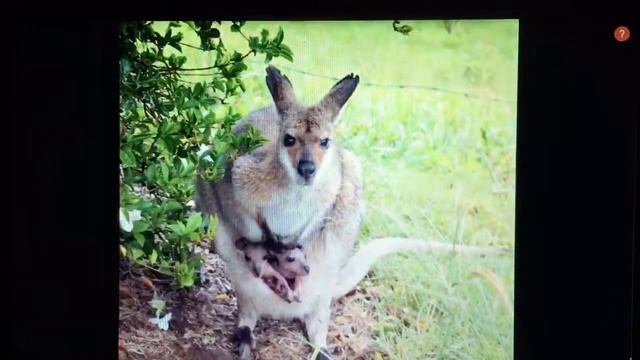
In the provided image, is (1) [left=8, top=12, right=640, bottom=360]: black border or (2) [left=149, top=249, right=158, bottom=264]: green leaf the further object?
(2) [left=149, top=249, right=158, bottom=264]: green leaf

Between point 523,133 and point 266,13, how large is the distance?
21.6 inches

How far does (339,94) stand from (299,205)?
231mm

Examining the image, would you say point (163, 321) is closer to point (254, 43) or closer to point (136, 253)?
point (136, 253)

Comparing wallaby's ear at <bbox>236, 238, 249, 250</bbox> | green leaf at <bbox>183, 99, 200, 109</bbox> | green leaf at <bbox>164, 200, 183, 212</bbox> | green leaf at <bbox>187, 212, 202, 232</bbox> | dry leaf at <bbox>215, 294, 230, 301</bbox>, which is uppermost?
green leaf at <bbox>183, 99, 200, 109</bbox>

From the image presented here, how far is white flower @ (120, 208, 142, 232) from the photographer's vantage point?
1.75m

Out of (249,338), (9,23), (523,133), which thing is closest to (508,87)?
(523,133)

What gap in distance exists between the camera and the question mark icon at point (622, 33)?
5.18 feet

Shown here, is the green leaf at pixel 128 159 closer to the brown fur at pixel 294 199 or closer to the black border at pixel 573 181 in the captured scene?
the brown fur at pixel 294 199

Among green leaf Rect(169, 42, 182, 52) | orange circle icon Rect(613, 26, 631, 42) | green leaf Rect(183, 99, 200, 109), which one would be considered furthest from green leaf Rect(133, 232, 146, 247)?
orange circle icon Rect(613, 26, 631, 42)

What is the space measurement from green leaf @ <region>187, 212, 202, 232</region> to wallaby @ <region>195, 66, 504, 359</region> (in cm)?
2

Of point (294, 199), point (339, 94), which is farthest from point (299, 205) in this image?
point (339, 94)

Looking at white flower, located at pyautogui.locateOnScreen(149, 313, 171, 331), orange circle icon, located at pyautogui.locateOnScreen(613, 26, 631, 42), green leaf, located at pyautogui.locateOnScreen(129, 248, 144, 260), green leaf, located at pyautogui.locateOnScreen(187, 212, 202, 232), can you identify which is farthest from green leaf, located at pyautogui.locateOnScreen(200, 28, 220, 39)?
orange circle icon, located at pyautogui.locateOnScreen(613, 26, 631, 42)

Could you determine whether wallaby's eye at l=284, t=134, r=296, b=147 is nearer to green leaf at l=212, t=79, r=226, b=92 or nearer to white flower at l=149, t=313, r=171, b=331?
green leaf at l=212, t=79, r=226, b=92

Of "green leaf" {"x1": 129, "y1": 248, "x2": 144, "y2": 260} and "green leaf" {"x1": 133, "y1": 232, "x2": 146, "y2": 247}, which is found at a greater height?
"green leaf" {"x1": 133, "y1": 232, "x2": 146, "y2": 247}
